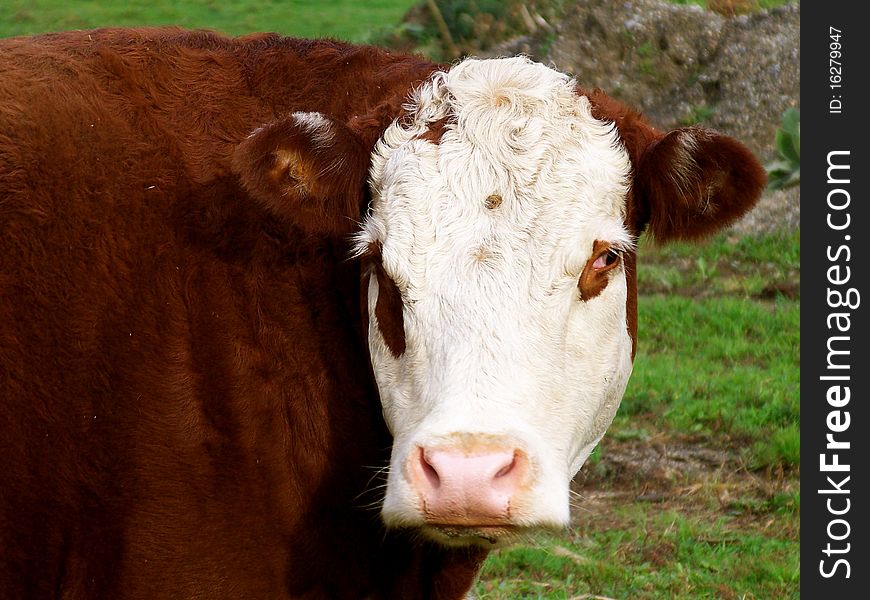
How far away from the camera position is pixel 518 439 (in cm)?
326

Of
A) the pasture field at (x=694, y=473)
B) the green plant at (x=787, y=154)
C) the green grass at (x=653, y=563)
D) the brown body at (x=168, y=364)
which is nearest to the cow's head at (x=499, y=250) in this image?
the brown body at (x=168, y=364)

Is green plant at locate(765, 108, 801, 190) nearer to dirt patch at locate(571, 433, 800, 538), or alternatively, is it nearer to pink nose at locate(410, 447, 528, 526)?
dirt patch at locate(571, 433, 800, 538)

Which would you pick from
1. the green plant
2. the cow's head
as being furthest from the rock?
the cow's head

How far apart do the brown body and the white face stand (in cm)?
30

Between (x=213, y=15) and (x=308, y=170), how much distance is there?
13.9 m

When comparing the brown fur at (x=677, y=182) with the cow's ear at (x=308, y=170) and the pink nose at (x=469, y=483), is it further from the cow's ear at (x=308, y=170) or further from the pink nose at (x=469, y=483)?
the pink nose at (x=469, y=483)

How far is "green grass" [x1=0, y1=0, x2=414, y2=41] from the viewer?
1633 centimetres

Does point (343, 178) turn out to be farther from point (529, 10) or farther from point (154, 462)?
point (529, 10)

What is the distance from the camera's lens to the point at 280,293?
13.0 feet

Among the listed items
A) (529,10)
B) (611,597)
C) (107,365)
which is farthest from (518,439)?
(529,10)

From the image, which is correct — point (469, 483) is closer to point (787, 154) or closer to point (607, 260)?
point (607, 260)

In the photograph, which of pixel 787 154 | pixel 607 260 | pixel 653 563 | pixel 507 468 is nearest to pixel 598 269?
pixel 607 260

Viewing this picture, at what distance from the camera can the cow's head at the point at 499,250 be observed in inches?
129
